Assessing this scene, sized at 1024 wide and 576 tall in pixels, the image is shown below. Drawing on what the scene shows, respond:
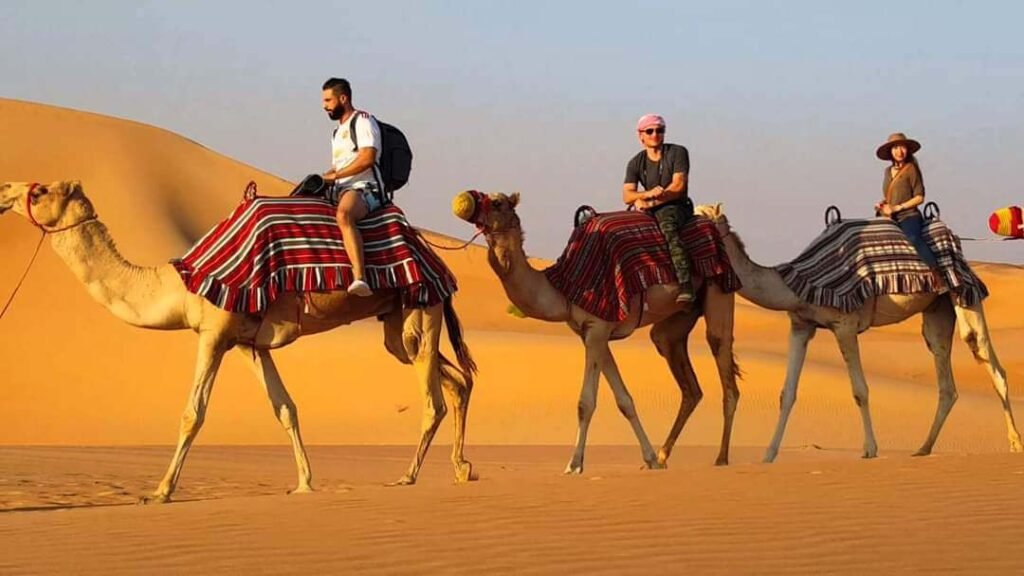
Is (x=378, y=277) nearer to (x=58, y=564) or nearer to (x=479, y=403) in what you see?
(x=58, y=564)

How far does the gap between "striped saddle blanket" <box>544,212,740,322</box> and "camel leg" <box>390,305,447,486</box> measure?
51.0 inches

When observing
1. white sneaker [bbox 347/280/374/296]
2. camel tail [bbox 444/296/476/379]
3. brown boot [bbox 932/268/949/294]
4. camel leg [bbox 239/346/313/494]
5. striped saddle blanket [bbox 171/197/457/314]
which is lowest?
camel leg [bbox 239/346/313/494]

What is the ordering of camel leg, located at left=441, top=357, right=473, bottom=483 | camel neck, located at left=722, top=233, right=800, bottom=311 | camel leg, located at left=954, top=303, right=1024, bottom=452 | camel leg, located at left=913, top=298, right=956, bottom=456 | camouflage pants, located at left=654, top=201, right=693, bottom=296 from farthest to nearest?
1. camel leg, located at left=913, top=298, right=956, bottom=456
2. camel leg, located at left=954, top=303, right=1024, bottom=452
3. camel neck, located at left=722, top=233, right=800, bottom=311
4. camouflage pants, located at left=654, top=201, right=693, bottom=296
5. camel leg, located at left=441, top=357, right=473, bottom=483

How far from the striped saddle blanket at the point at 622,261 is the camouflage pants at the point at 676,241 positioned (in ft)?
0.14

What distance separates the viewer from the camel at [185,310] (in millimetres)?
9758

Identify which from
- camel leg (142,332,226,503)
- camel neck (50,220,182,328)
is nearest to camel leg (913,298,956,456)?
camel leg (142,332,226,503)

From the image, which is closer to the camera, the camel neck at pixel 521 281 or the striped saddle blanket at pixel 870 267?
the camel neck at pixel 521 281

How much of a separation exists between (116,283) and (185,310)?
53 cm

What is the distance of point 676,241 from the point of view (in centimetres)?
1192

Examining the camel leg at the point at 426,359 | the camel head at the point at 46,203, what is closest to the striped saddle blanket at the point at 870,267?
the camel leg at the point at 426,359

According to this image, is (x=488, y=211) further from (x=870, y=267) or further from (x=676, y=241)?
(x=870, y=267)

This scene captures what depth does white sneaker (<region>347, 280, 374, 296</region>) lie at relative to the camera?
9.96m

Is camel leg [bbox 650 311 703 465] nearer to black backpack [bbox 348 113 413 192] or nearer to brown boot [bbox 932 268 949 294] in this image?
brown boot [bbox 932 268 949 294]

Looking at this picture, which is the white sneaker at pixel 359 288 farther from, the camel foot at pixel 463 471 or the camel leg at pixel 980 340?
the camel leg at pixel 980 340
